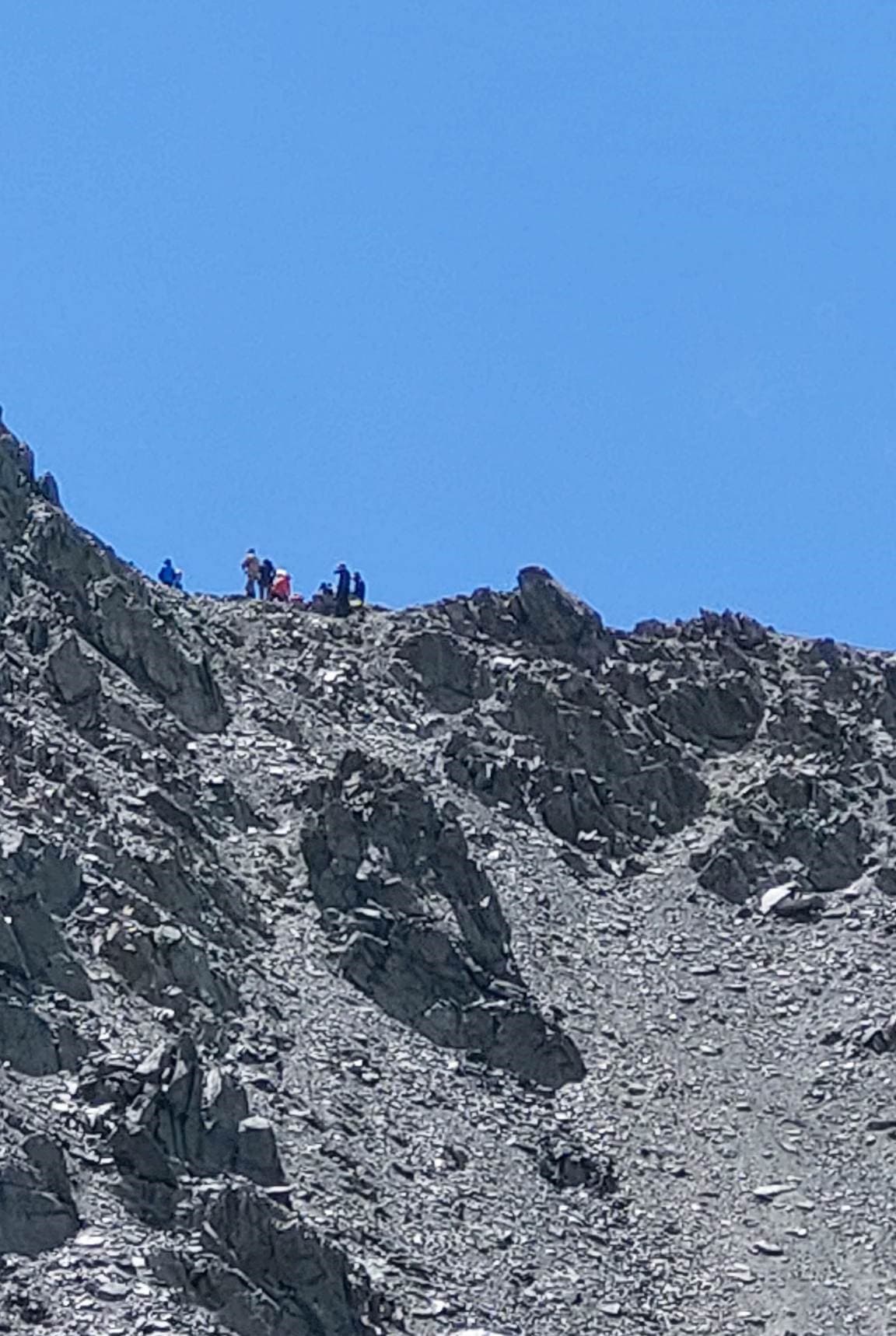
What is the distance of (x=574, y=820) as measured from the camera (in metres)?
65.4

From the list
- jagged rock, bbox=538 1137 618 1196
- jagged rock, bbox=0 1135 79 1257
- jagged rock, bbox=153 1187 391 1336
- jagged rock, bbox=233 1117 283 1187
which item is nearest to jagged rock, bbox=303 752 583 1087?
jagged rock, bbox=538 1137 618 1196

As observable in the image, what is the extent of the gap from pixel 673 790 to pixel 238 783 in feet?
37.7

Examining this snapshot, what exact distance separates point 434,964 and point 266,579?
65.0ft

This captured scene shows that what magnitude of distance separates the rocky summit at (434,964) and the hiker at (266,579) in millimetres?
1965

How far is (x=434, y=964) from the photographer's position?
182ft

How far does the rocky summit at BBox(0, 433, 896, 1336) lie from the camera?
143ft

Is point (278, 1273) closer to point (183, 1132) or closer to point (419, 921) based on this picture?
point (183, 1132)

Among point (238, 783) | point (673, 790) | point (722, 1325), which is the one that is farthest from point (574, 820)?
point (722, 1325)

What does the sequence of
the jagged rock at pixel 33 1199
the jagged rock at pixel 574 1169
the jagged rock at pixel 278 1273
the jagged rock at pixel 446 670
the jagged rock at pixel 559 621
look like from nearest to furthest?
the jagged rock at pixel 33 1199, the jagged rock at pixel 278 1273, the jagged rock at pixel 574 1169, the jagged rock at pixel 446 670, the jagged rock at pixel 559 621

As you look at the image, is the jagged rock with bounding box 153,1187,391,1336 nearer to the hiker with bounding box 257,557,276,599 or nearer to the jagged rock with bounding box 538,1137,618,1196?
the jagged rock with bounding box 538,1137,618,1196

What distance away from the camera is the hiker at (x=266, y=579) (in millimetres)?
73312

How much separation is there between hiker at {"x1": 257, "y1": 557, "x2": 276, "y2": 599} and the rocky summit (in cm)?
197

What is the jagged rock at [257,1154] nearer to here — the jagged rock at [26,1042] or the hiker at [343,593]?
the jagged rock at [26,1042]

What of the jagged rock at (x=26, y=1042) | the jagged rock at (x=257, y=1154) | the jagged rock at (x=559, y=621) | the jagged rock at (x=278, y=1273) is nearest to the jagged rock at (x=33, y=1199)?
the jagged rock at (x=278, y=1273)
